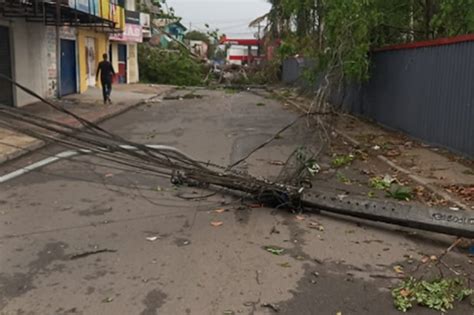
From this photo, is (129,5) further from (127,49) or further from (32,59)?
(32,59)

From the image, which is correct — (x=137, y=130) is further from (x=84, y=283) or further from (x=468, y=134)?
(x=84, y=283)

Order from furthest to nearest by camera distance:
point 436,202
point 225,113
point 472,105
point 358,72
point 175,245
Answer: point 225,113
point 358,72
point 472,105
point 436,202
point 175,245

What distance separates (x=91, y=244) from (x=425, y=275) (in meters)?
3.36

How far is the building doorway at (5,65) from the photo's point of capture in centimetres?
1744

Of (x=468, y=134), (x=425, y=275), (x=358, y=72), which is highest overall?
(x=358, y=72)

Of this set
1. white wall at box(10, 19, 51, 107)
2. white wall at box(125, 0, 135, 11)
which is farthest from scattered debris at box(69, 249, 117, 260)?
white wall at box(125, 0, 135, 11)

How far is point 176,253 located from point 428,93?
27.6 feet

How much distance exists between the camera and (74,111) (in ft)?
60.8

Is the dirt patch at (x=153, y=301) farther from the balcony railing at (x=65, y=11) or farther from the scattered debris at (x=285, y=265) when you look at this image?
the balcony railing at (x=65, y=11)

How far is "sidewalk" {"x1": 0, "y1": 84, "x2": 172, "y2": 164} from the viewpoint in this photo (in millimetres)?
11094

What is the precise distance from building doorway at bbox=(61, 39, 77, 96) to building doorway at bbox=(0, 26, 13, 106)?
549 cm

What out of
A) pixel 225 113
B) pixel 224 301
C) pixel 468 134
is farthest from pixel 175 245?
pixel 225 113

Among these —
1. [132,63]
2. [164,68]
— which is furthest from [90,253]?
[164,68]

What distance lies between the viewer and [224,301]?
448 cm
